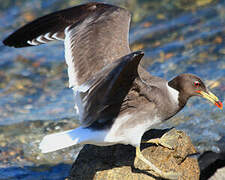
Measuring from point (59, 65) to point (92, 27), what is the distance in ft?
13.1

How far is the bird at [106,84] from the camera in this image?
3.97 metres

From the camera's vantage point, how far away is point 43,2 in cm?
1204

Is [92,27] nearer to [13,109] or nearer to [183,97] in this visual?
[183,97]

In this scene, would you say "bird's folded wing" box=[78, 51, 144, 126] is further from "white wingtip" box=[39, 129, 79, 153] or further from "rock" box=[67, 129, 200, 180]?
"rock" box=[67, 129, 200, 180]

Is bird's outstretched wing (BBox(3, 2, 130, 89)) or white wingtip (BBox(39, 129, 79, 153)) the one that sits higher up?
bird's outstretched wing (BBox(3, 2, 130, 89))

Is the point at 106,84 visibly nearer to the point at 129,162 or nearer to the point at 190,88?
the point at 129,162

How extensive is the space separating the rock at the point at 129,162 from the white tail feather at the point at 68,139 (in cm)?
37

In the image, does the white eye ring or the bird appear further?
the white eye ring

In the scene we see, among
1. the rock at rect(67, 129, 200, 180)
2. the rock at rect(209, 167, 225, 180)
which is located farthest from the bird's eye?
the rock at rect(209, 167, 225, 180)

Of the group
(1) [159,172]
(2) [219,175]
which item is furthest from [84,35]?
(2) [219,175]

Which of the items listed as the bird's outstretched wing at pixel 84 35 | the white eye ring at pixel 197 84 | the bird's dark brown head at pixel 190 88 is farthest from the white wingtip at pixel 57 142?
the white eye ring at pixel 197 84

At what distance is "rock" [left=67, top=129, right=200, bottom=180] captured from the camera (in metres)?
4.56

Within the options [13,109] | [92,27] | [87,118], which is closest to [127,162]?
[87,118]

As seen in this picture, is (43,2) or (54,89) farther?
(43,2)
